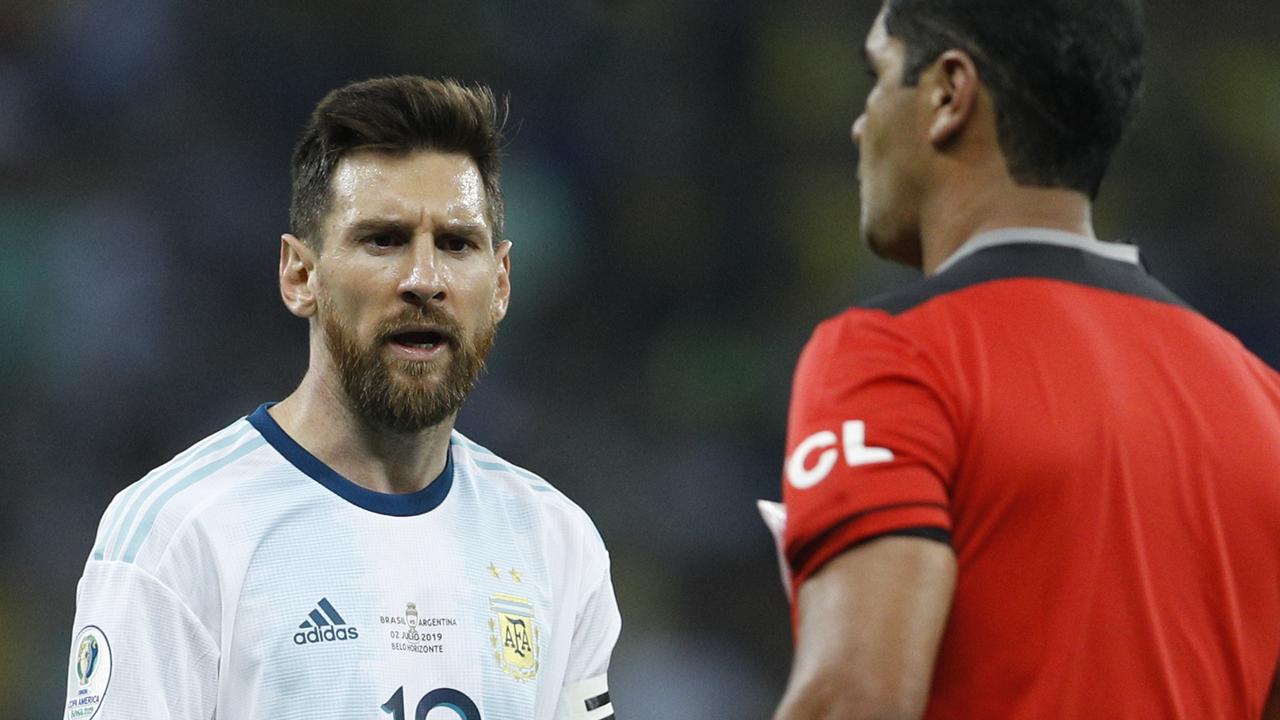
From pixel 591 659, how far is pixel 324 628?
2.14 feet

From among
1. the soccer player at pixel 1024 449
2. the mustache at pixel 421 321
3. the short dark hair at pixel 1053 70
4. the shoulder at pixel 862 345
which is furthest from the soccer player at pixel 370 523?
the short dark hair at pixel 1053 70

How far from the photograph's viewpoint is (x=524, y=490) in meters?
3.55

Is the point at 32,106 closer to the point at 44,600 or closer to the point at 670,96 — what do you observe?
the point at 44,600

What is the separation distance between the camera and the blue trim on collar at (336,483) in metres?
3.23

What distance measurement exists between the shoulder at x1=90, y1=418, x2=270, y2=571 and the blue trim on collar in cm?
3

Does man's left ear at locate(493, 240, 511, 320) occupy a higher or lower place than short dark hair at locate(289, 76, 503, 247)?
lower

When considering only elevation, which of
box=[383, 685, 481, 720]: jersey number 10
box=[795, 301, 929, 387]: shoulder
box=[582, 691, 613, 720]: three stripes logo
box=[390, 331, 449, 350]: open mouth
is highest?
box=[390, 331, 449, 350]: open mouth

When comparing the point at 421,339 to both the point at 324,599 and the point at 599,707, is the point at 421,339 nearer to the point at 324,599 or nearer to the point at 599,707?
the point at 324,599

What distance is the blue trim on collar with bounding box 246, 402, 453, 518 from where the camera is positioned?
3234mm

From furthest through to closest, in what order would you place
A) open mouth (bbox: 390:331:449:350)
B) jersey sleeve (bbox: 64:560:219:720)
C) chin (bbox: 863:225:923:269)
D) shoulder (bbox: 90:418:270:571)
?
open mouth (bbox: 390:331:449:350), shoulder (bbox: 90:418:270:571), jersey sleeve (bbox: 64:560:219:720), chin (bbox: 863:225:923:269)

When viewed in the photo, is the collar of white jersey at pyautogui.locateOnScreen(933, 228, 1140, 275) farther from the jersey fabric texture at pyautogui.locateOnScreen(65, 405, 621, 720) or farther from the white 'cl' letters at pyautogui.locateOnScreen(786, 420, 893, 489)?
the jersey fabric texture at pyautogui.locateOnScreen(65, 405, 621, 720)

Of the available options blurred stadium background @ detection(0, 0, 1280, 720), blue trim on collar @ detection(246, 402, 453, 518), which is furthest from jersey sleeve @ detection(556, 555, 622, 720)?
blurred stadium background @ detection(0, 0, 1280, 720)

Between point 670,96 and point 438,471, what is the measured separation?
4.82 metres

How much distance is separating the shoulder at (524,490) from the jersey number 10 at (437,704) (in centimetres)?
54
